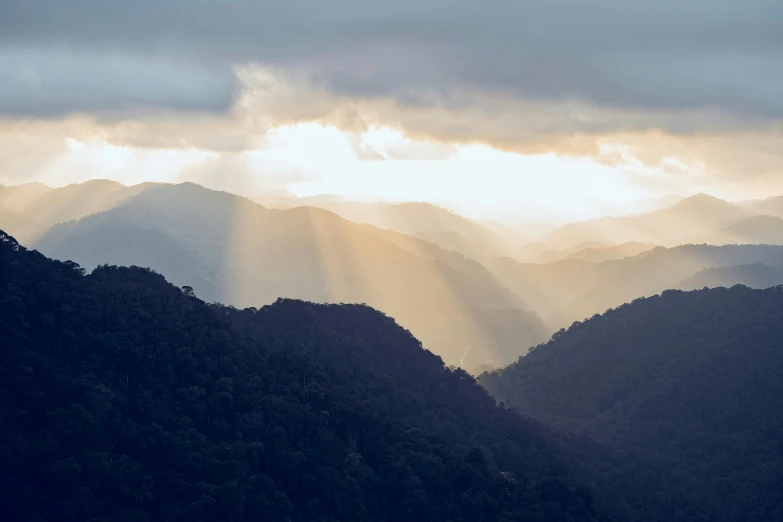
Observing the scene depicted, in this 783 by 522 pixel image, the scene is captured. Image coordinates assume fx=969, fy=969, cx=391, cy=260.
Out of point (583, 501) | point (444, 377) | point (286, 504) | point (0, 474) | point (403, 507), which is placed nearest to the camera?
point (0, 474)

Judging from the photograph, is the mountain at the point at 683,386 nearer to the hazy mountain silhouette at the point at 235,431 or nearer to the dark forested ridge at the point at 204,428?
the hazy mountain silhouette at the point at 235,431

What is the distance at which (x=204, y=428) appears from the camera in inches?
2783

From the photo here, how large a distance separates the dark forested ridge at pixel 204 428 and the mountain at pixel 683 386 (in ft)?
54.4

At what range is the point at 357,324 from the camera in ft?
347

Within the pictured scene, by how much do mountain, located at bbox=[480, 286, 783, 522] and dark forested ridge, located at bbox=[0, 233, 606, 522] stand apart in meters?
16.6

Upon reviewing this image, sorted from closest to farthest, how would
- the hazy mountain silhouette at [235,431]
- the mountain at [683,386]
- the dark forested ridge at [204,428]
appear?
1. the dark forested ridge at [204,428]
2. the hazy mountain silhouette at [235,431]
3. the mountain at [683,386]

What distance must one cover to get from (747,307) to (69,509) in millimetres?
95240

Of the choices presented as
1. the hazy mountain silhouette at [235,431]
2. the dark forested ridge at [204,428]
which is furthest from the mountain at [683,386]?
the dark forested ridge at [204,428]

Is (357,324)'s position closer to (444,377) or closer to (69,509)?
(444,377)

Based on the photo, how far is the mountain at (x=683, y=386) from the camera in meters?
98.8

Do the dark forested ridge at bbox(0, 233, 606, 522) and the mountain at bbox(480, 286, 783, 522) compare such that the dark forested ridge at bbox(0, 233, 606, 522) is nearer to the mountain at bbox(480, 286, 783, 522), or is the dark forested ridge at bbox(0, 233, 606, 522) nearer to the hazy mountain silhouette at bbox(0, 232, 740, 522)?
the hazy mountain silhouette at bbox(0, 232, 740, 522)

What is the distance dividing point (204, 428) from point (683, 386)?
63.5 meters

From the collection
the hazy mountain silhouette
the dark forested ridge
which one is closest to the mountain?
the hazy mountain silhouette

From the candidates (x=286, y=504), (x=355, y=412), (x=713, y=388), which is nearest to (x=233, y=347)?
(x=355, y=412)
